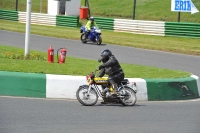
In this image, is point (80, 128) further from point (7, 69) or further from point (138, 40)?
point (138, 40)

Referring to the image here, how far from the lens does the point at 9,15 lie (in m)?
39.0

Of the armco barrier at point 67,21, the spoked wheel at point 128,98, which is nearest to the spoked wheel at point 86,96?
the spoked wheel at point 128,98

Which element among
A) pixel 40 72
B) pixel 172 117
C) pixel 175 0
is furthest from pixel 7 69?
pixel 175 0

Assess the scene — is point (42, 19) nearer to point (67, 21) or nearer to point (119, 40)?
point (67, 21)

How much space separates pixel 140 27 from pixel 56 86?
2076cm

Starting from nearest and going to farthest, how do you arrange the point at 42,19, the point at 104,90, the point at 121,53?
the point at 104,90, the point at 121,53, the point at 42,19

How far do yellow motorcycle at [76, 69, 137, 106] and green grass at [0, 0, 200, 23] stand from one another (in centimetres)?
2833

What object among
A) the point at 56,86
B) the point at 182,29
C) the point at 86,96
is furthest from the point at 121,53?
the point at 86,96

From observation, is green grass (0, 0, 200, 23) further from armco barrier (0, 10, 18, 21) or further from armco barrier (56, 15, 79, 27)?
armco barrier (0, 10, 18, 21)

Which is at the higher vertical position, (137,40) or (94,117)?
(137,40)

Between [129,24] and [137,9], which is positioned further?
[137,9]

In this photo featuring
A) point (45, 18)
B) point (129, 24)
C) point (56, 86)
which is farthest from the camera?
point (45, 18)

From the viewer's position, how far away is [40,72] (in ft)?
42.0

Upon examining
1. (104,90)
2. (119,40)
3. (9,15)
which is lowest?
(104,90)
